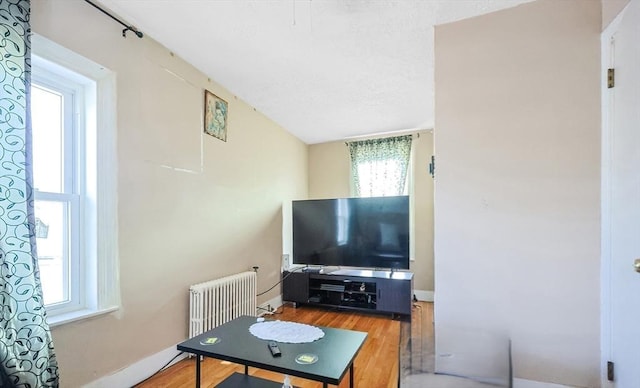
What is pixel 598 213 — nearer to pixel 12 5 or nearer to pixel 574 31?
pixel 574 31

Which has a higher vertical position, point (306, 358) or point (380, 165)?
point (380, 165)

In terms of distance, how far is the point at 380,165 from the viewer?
4.44 metres

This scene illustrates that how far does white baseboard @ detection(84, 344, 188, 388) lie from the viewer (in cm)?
185

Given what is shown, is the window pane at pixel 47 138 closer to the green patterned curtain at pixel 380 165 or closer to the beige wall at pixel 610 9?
the beige wall at pixel 610 9

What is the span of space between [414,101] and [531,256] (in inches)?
77.6

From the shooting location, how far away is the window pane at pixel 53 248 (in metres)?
1.71

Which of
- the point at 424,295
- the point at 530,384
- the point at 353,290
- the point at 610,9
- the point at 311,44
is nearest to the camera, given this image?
the point at 610,9

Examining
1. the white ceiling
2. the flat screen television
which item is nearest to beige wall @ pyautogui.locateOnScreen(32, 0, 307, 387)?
the white ceiling

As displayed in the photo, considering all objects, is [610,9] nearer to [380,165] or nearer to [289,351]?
[289,351]

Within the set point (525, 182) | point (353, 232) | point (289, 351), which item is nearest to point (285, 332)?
point (289, 351)

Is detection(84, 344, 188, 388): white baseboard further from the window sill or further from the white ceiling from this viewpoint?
the white ceiling

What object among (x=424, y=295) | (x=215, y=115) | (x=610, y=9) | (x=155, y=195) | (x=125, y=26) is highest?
(x=125, y=26)

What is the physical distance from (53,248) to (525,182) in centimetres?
286

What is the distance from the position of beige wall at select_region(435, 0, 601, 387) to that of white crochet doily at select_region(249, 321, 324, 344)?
3.04 feet
